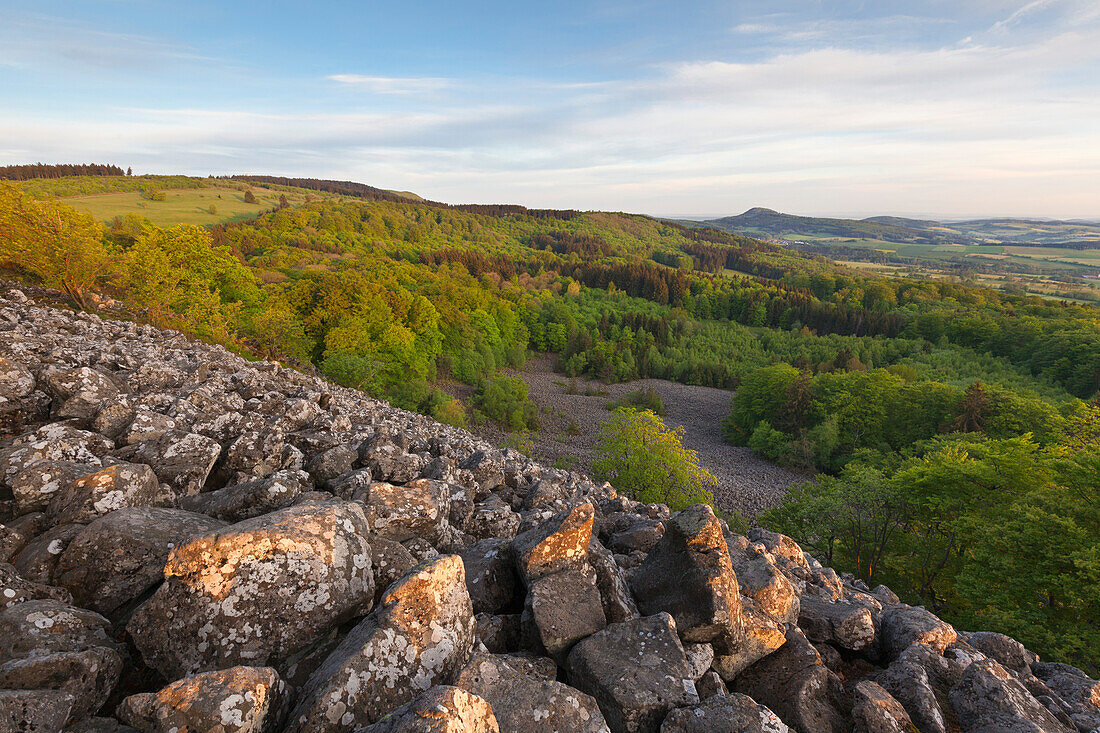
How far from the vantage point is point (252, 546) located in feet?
16.5

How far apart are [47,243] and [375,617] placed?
125 feet

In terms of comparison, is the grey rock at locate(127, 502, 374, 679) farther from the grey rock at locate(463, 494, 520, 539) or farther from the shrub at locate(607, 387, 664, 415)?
the shrub at locate(607, 387, 664, 415)

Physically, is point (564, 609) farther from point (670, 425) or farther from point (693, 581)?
point (670, 425)

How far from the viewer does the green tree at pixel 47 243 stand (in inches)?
1059

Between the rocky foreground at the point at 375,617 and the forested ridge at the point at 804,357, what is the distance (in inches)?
554

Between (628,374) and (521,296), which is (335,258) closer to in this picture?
(521,296)

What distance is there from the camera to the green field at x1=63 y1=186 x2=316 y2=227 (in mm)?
109438

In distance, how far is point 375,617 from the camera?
4836mm

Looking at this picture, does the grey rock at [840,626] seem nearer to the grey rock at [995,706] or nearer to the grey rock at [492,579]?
the grey rock at [995,706]

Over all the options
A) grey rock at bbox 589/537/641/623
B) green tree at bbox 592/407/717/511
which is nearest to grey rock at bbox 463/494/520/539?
grey rock at bbox 589/537/641/623

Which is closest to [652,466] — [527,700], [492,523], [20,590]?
[492,523]

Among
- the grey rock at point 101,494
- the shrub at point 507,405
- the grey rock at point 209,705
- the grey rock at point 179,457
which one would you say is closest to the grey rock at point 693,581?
the grey rock at point 209,705

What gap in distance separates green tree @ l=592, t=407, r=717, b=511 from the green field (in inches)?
4336

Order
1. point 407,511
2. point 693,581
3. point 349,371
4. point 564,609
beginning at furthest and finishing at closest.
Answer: point 349,371, point 407,511, point 693,581, point 564,609
